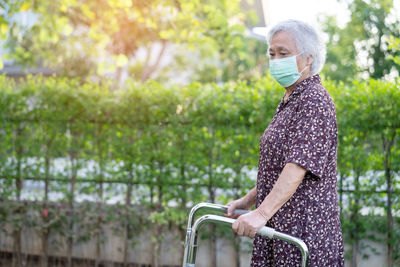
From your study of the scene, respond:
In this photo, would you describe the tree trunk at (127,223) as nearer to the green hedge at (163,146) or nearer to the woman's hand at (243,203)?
the green hedge at (163,146)

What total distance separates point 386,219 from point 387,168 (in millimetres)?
475

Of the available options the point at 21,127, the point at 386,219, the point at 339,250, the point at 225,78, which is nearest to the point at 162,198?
the point at 21,127

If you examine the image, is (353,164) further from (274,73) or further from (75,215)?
(75,215)

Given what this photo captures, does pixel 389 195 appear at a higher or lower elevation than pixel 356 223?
higher

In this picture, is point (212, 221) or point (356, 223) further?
point (356, 223)

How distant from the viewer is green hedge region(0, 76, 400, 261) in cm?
Result: 427

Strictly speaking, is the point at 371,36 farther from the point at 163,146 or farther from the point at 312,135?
the point at 312,135

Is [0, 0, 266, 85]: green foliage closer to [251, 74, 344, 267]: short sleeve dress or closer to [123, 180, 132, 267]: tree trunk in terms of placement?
[123, 180, 132, 267]: tree trunk

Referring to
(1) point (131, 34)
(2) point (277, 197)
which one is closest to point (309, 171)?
(2) point (277, 197)

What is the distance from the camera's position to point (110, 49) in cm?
1100

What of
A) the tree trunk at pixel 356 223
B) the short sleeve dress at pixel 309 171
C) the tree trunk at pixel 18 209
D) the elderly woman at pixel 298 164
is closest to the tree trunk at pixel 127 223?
the tree trunk at pixel 18 209

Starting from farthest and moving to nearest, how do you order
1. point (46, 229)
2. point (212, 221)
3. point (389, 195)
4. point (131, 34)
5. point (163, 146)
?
point (131, 34), point (46, 229), point (163, 146), point (389, 195), point (212, 221)

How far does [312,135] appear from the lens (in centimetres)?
211

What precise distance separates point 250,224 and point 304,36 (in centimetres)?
95
